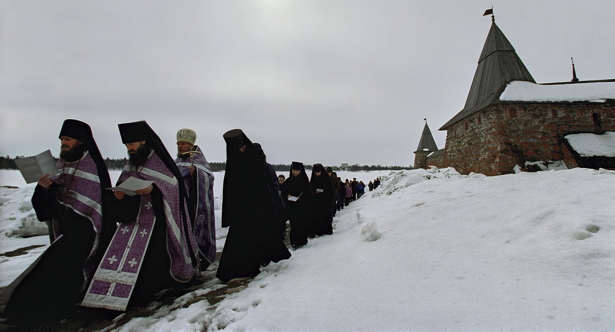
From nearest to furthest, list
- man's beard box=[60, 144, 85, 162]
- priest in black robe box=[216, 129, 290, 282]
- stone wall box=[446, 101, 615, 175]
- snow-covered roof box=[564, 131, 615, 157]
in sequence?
man's beard box=[60, 144, 85, 162] < priest in black robe box=[216, 129, 290, 282] < snow-covered roof box=[564, 131, 615, 157] < stone wall box=[446, 101, 615, 175]

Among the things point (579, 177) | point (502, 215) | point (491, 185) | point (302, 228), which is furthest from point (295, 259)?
point (579, 177)

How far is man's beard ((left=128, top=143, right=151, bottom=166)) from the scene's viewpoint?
3018 mm

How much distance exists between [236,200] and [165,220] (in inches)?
39.4

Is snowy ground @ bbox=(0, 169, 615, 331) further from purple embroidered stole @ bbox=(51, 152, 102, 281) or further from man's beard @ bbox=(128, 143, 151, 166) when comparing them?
man's beard @ bbox=(128, 143, 151, 166)

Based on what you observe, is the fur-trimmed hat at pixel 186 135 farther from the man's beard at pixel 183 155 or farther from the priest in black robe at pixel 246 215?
the priest in black robe at pixel 246 215

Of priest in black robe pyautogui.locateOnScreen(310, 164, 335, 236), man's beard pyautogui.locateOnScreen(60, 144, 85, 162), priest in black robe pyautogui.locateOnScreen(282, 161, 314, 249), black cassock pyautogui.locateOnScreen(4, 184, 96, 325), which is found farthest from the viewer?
priest in black robe pyautogui.locateOnScreen(310, 164, 335, 236)

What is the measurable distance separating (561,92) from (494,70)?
9.81 feet

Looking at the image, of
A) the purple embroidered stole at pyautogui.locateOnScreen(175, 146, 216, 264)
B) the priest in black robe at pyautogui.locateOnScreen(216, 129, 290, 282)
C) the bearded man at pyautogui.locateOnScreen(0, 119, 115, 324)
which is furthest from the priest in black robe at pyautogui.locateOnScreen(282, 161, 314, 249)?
the bearded man at pyautogui.locateOnScreen(0, 119, 115, 324)

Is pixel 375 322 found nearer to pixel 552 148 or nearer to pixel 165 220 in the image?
pixel 165 220

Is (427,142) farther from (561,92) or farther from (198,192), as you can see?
(198,192)

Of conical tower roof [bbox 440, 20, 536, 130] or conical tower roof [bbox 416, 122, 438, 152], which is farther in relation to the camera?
conical tower roof [bbox 416, 122, 438, 152]

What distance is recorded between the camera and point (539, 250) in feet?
7.84

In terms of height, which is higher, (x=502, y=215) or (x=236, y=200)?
(x=236, y=200)

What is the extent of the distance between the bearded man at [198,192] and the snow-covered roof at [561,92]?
11320mm
